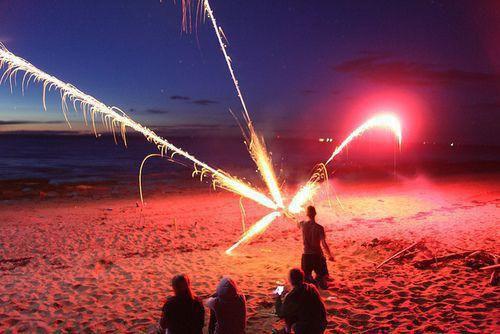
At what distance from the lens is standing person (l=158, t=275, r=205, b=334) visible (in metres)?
4.47

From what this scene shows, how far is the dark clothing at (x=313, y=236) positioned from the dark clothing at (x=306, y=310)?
8.88 feet

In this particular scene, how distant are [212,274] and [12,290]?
4.05m

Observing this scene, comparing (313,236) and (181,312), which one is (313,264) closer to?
(313,236)

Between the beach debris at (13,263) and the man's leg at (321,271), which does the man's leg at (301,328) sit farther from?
the beach debris at (13,263)

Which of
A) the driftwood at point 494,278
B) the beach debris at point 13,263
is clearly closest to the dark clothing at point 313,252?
the driftwood at point 494,278

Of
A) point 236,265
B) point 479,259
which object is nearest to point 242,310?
point 236,265

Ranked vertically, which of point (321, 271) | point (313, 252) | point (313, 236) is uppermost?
point (313, 236)

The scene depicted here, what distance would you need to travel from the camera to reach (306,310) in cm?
482

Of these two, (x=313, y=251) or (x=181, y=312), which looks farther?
(x=313, y=251)

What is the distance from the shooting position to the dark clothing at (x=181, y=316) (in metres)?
4.48

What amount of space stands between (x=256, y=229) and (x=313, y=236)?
7184 mm

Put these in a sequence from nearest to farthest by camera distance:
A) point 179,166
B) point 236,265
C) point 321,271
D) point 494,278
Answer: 1. point 494,278
2. point 321,271
3. point 236,265
4. point 179,166

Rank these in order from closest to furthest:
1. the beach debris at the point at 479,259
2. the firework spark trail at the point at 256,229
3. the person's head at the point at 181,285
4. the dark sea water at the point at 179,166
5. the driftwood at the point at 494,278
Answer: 1. the person's head at the point at 181,285
2. the driftwood at the point at 494,278
3. the beach debris at the point at 479,259
4. the firework spark trail at the point at 256,229
5. the dark sea water at the point at 179,166

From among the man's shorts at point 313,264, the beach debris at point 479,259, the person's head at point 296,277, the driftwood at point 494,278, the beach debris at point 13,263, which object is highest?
the person's head at point 296,277
